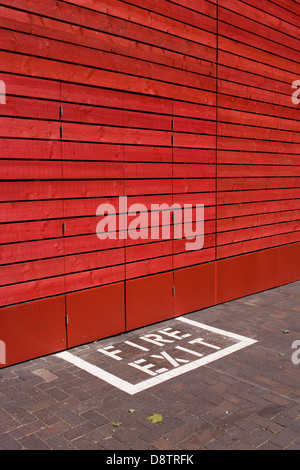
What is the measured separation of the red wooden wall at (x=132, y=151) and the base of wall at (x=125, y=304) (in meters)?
0.02

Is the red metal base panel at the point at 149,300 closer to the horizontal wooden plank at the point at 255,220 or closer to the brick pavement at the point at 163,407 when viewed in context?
the brick pavement at the point at 163,407

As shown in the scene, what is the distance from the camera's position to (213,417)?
4340 mm

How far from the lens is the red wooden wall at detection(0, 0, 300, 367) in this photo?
18.3 ft

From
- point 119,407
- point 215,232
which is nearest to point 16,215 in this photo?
point 119,407

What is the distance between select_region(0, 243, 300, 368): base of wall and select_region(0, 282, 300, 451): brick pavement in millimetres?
253

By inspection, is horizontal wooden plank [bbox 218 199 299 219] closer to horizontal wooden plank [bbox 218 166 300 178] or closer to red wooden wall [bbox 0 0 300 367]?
red wooden wall [bbox 0 0 300 367]

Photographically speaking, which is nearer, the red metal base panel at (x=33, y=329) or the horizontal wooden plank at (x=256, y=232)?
the red metal base panel at (x=33, y=329)

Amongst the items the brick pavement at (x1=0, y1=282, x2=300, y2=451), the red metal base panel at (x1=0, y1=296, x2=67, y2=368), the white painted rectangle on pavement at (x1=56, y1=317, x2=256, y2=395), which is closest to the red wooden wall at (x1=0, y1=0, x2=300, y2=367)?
the red metal base panel at (x1=0, y1=296, x2=67, y2=368)

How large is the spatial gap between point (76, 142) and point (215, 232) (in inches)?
131

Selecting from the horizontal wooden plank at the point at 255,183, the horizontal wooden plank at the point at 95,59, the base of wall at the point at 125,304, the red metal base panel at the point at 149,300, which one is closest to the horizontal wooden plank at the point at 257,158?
the horizontal wooden plank at the point at 255,183

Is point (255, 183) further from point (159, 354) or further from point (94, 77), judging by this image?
point (159, 354)

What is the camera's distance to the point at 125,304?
6.80 m

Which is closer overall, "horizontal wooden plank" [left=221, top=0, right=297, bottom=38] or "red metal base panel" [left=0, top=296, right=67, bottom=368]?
"red metal base panel" [left=0, top=296, right=67, bottom=368]

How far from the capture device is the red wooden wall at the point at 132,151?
5578 millimetres
